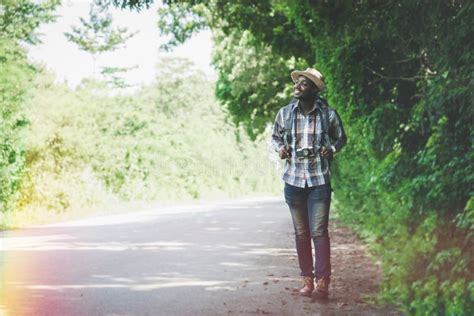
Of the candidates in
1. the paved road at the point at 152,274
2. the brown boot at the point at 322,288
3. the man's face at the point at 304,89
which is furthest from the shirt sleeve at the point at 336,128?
the paved road at the point at 152,274

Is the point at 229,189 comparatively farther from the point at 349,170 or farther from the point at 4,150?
the point at 349,170

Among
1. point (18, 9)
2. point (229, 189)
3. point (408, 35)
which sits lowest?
point (229, 189)

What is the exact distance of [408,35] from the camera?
6.88m

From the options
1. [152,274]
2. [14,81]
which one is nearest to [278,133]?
[152,274]

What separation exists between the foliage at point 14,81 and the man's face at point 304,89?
36.7 feet

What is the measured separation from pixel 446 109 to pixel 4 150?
49.2 ft

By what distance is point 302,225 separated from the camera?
21.0 ft

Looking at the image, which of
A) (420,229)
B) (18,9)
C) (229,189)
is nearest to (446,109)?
(420,229)

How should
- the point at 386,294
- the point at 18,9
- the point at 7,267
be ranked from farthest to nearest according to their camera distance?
the point at 18,9, the point at 7,267, the point at 386,294

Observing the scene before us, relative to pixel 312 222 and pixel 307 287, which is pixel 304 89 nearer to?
pixel 312 222

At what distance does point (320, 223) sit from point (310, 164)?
57 centimetres

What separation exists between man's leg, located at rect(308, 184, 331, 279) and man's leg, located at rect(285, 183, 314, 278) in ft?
0.39

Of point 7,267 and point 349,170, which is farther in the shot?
point 349,170

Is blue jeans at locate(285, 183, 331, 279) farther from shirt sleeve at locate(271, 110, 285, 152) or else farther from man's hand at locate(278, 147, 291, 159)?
shirt sleeve at locate(271, 110, 285, 152)
